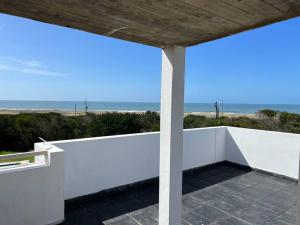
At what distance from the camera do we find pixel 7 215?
2258mm

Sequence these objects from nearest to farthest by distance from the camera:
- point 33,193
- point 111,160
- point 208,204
Result: 1. point 33,193
2. point 208,204
3. point 111,160

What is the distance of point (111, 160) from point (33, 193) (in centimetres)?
130

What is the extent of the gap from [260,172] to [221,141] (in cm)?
110

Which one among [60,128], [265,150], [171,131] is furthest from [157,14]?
[60,128]

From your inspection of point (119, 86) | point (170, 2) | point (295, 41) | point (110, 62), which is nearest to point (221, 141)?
point (170, 2)

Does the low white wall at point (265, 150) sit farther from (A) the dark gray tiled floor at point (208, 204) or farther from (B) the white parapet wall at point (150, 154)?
(A) the dark gray tiled floor at point (208, 204)

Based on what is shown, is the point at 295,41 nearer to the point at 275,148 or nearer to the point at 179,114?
the point at 275,148

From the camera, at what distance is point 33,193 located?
7.91ft

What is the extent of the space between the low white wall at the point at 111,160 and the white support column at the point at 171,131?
1600 millimetres

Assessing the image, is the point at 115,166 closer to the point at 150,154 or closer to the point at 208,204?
the point at 150,154

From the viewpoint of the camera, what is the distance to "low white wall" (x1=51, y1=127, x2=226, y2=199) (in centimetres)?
308

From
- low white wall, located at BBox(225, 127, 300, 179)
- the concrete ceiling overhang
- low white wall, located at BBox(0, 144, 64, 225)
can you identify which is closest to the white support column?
the concrete ceiling overhang

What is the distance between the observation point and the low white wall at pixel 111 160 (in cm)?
308

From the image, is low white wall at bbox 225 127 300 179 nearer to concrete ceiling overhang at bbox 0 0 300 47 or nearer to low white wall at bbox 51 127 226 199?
low white wall at bbox 51 127 226 199
